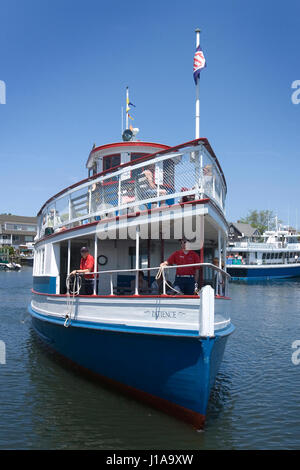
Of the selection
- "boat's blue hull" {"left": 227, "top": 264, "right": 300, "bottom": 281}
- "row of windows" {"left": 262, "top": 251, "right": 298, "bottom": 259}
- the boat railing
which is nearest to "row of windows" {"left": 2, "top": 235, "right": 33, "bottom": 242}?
"boat's blue hull" {"left": 227, "top": 264, "right": 300, "bottom": 281}

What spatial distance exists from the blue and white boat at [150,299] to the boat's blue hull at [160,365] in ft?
0.07

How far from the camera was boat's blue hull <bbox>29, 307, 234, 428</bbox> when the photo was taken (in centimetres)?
734

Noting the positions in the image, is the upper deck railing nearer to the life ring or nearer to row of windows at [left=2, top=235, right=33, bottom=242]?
the life ring

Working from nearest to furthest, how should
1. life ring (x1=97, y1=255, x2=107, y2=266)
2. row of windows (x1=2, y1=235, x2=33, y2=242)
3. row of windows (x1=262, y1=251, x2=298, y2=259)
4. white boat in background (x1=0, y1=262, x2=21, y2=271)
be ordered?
life ring (x1=97, y1=255, x2=107, y2=266), row of windows (x1=262, y1=251, x2=298, y2=259), white boat in background (x1=0, y1=262, x2=21, y2=271), row of windows (x1=2, y1=235, x2=33, y2=242)

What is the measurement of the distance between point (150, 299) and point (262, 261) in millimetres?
48013

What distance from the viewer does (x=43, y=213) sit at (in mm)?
15062

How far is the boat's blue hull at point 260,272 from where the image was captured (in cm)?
5034

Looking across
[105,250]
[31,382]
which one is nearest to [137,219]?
[105,250]

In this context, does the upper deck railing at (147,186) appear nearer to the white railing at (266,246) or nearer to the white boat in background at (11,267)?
the white railing at (266,246)

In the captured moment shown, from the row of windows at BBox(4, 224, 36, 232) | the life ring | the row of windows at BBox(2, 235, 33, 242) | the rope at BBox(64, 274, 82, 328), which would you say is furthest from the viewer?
the row of windows at BBox(4, 224, 36, 232)

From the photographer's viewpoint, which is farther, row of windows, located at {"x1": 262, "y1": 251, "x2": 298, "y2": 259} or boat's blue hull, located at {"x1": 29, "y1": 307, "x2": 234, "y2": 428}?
row of windows, located at {"x1": 262, "y1": 251, "x2": 298, "y2": 259}

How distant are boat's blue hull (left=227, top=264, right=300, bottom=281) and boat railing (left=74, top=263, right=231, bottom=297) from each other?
134 feet

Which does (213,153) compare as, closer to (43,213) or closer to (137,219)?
(137,219)
